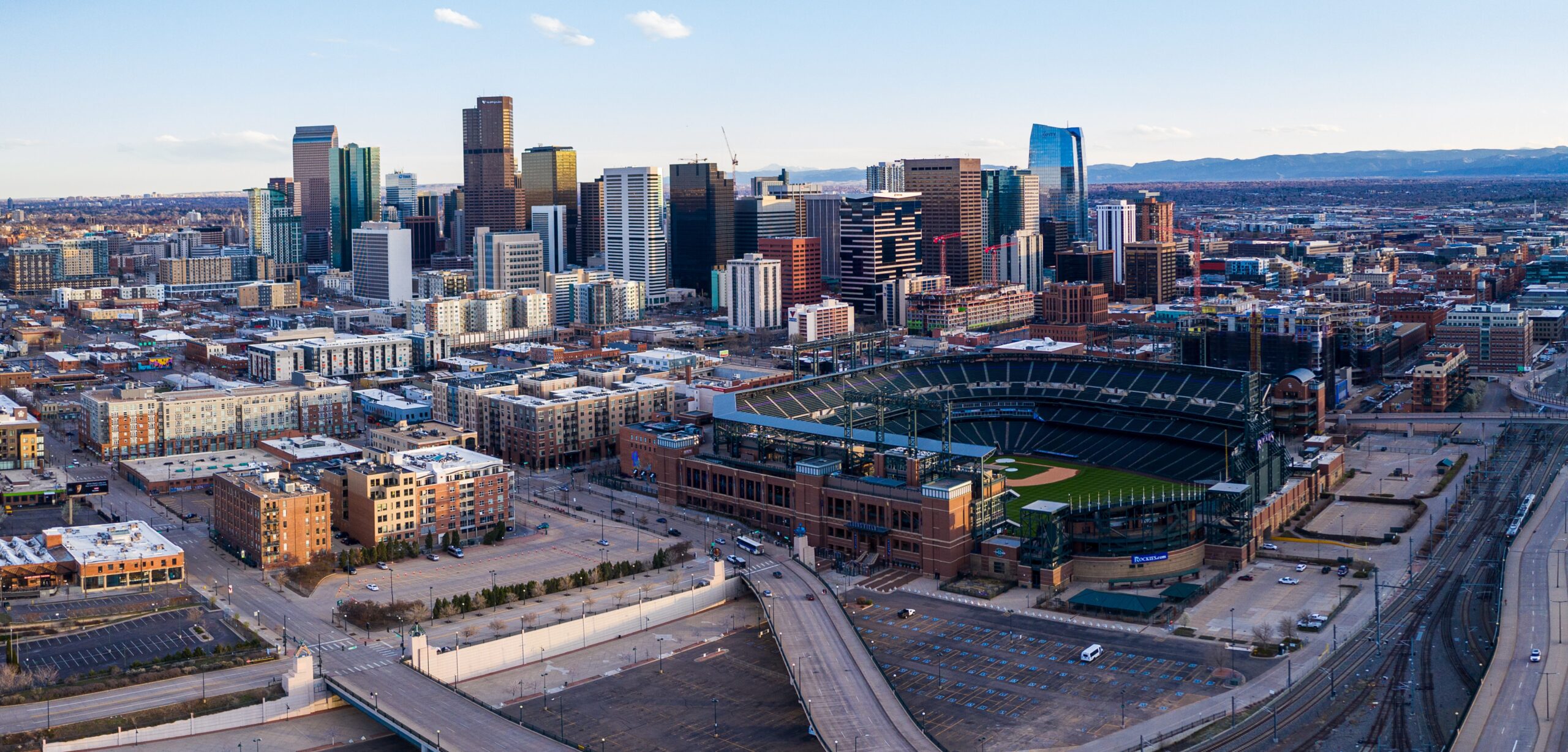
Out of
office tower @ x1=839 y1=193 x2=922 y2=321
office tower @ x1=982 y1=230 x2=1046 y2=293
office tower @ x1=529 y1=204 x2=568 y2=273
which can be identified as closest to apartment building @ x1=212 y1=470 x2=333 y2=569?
office tower @ x1=839 y1=193 x2=922 y2=321

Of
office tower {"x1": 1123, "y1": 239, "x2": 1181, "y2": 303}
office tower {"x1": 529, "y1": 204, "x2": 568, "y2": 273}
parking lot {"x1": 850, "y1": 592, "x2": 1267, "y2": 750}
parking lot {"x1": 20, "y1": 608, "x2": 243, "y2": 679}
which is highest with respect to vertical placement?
office tower {"x1": 529, "y1": 204, "x2": 568, "y2": 273}

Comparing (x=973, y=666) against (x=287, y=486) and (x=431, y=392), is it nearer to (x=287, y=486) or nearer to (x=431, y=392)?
(x=287, y=486)

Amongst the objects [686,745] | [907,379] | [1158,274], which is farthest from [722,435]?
[1158,274]

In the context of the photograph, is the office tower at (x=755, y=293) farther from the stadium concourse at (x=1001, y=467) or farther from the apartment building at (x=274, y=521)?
the apartment building at (x=274, y=521)

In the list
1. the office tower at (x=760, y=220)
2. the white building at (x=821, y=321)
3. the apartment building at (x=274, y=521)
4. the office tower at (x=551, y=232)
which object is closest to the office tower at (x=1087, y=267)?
the office tower at (x=760, y=220)

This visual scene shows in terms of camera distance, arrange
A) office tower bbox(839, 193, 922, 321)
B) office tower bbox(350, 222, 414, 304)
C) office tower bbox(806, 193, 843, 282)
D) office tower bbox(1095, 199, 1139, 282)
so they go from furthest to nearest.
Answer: office tower bbox(1095, 199, 1139, 282), office tower bbox(806, 193, 843, 282), office tower bbox(350, 222, 414, 304), office tower bbox(839, 193, 922, 321)

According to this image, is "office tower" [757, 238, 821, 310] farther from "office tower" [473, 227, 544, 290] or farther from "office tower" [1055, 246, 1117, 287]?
"office tower" [1055, 246, 1117, 287]

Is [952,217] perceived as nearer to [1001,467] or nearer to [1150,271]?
[1150,271]
